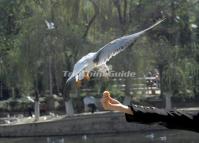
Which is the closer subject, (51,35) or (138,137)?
(138,137)

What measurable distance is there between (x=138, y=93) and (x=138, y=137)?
4.36m

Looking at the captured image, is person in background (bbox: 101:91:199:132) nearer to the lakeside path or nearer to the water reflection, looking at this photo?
the water reflection

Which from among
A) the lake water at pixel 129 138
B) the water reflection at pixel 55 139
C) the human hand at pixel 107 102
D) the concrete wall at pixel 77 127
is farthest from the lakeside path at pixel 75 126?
the human hand at pixel 107 102

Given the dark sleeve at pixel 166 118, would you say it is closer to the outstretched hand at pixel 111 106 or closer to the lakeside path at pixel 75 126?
the outstretched hand at pixel 111 106

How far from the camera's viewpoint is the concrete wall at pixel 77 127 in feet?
77.7

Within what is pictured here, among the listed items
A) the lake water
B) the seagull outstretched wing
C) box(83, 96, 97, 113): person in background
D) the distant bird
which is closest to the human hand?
the seagull outstretched wing

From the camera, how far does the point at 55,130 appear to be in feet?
79.4

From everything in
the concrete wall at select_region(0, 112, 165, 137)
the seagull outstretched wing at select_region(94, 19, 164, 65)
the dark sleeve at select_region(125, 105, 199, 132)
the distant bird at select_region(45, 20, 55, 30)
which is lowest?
the concrete wall at select_region(0, 112, 165, 137)

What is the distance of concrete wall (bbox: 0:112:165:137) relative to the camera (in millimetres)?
23672

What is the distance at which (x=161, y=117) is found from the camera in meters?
2.69

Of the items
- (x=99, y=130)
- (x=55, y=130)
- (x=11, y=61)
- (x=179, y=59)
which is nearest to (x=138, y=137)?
(x=99, y=130)

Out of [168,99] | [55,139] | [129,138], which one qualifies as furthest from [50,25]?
[168,99]

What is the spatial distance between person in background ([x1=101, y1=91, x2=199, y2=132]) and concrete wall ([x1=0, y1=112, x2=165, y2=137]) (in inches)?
817

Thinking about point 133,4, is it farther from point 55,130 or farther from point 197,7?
point 55,130
